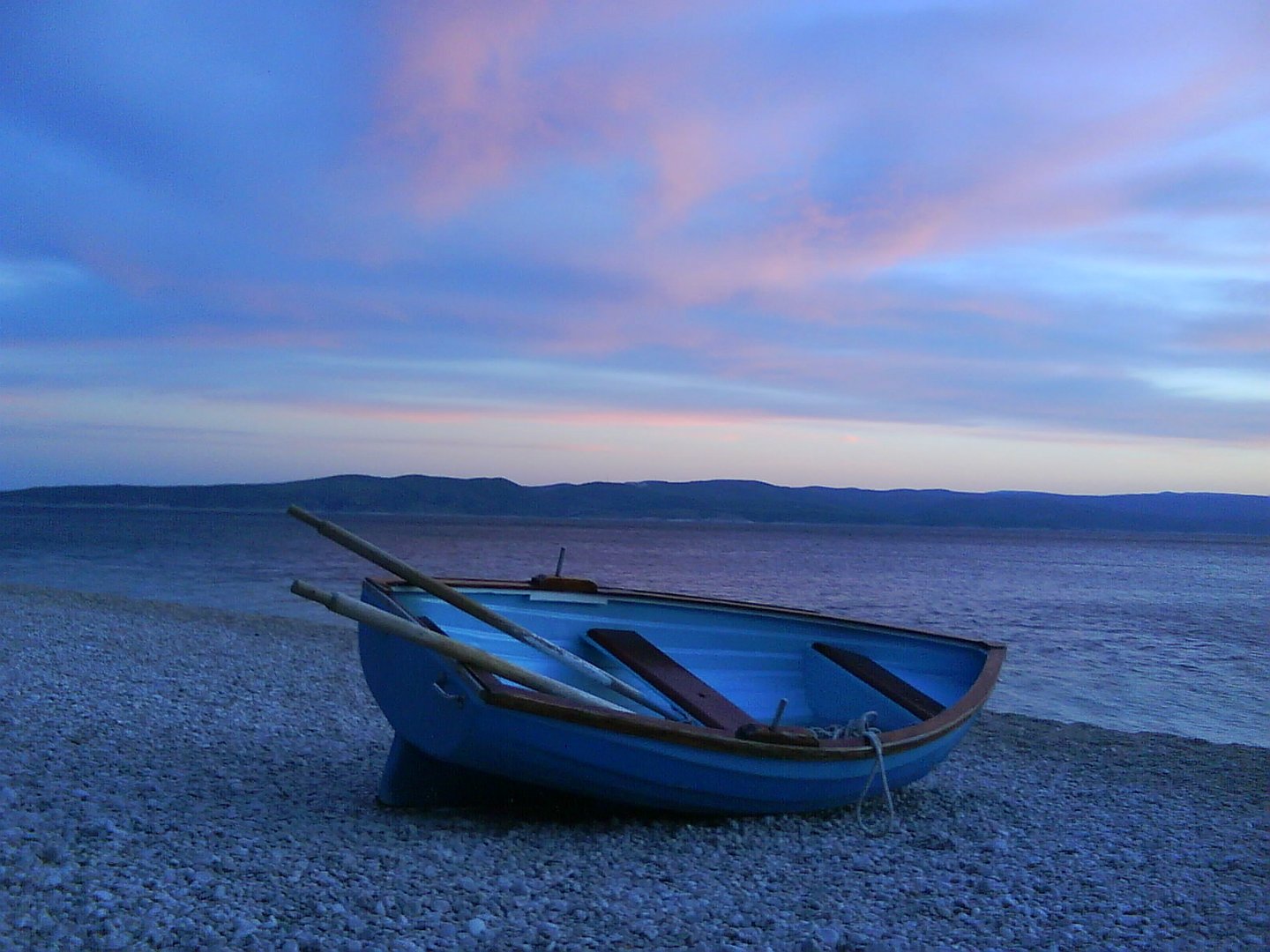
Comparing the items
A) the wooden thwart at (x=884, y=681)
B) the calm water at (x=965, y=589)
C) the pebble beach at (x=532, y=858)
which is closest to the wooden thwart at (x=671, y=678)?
the pebble beach at (x=532, y=858)

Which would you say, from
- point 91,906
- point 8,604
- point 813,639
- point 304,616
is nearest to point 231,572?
point 304,616

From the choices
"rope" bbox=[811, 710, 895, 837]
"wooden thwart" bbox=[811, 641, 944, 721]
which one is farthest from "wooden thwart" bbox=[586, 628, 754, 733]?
"wooden thwart" bbox=[811, 641, 944, 721]

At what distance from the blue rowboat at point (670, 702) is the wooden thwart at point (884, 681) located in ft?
0.06

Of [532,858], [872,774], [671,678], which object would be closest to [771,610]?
[671,678]

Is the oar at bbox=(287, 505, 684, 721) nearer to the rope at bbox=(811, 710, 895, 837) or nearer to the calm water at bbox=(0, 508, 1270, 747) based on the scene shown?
the rope at bbox=(811, 710, 895, 837)

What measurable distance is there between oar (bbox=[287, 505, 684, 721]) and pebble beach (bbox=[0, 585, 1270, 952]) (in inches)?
31.5

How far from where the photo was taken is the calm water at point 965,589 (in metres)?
15.4

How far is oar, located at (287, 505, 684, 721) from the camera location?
21.3ft

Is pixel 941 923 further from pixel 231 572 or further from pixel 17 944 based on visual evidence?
pixel 231 572

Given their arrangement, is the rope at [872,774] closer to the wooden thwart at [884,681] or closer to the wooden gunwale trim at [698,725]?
the wooden gunwale trim at [698,725]

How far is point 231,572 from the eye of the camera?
107 ft

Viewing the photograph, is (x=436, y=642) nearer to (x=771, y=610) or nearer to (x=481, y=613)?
(x=481, y=613)

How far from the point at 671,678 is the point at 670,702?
0.27m

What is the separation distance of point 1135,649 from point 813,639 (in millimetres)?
15774
